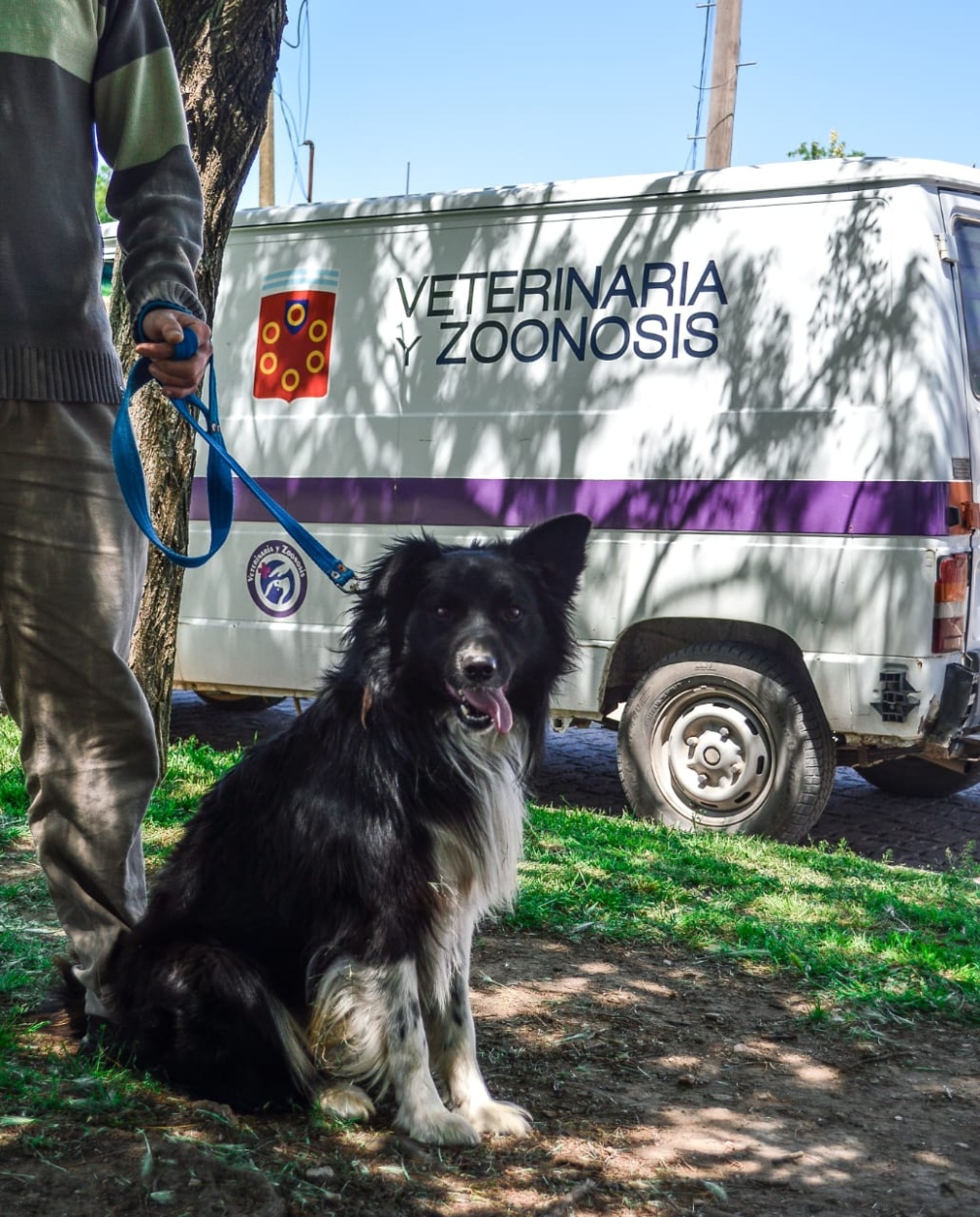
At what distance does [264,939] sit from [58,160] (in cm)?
174

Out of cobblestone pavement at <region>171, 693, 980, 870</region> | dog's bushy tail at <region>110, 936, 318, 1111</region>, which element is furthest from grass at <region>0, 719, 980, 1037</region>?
dog's bushy tail at <region>110, 936, 318, 1111</region>

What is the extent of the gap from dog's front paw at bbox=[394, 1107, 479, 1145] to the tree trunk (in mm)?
2881

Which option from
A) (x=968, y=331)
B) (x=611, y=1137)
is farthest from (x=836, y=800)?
(x=611, y=1137)

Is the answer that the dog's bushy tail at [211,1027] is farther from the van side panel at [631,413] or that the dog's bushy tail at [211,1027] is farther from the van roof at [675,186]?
the van roof at [675,186]

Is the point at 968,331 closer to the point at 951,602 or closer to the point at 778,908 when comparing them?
the point at 951,602

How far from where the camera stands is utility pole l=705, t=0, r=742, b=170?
44.5ft

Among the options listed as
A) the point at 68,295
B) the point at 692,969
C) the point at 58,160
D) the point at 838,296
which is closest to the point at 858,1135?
the point at 692,969

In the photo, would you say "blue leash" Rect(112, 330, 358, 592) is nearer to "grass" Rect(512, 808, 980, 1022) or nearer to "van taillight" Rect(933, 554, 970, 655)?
"grass" Rect(512, 808, 980, 1022)

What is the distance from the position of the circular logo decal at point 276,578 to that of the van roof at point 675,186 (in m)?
1.77

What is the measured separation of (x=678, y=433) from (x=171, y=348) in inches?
154

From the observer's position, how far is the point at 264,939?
304 centimetres

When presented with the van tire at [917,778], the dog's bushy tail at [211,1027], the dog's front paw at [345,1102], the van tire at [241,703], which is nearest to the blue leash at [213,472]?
the dog's bushy tail at [211,1027]

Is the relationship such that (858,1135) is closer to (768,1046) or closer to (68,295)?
(768,1046)

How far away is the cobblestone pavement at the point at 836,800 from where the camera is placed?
6.95m
